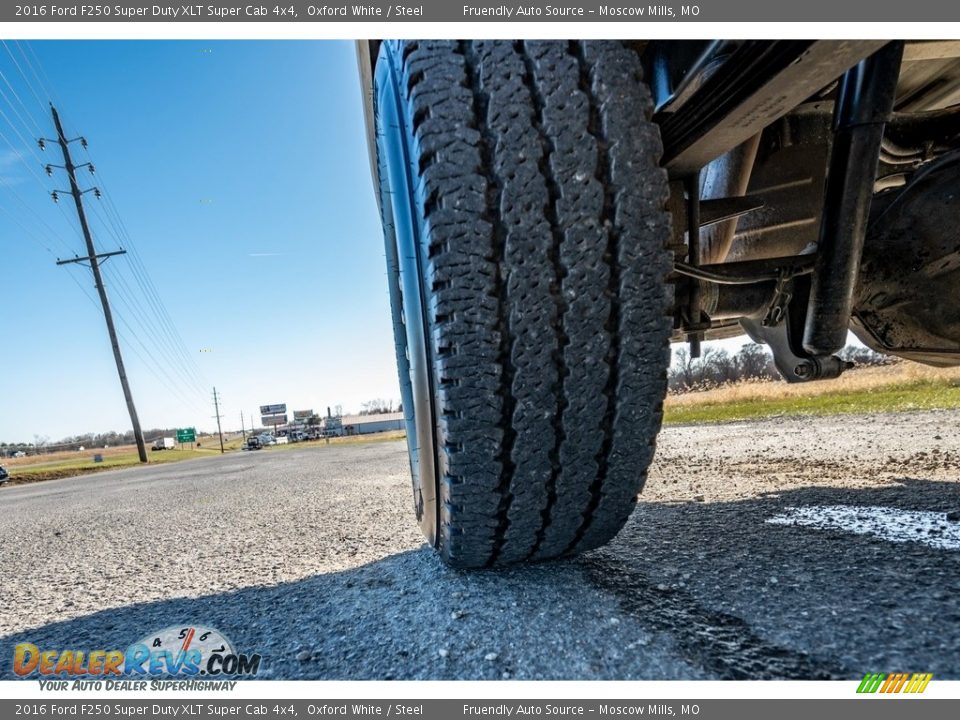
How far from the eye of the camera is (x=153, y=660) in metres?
0.92

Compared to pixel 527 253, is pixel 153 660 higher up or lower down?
lower down

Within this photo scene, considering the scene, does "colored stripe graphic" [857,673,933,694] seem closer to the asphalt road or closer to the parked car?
the asphalt road

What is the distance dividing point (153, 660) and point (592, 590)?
837 millimetres

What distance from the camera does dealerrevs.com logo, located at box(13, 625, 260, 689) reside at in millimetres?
874

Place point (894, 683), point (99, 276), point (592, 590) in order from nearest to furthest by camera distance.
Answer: point (894, 683), point (592, 590), point (99, 276)

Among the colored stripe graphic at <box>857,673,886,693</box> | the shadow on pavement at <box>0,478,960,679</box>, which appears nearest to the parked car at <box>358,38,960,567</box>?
the shadow on pavement at <box>0,478,960,679</box>

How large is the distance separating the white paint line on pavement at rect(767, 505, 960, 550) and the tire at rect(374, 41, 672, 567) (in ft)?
2.61

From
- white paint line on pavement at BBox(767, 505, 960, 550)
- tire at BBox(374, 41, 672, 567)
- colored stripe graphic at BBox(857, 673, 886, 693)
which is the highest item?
tire at BBox(374, 41, 672, 567)

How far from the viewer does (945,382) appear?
4625mm

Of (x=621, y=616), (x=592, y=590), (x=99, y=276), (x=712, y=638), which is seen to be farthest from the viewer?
(x=99, y=276)

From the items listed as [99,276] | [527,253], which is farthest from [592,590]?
[99,276]

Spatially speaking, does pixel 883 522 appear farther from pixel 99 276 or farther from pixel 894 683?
pixel 99 276

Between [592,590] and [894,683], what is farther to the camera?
[592,590]

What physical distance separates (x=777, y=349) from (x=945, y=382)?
170 inches
